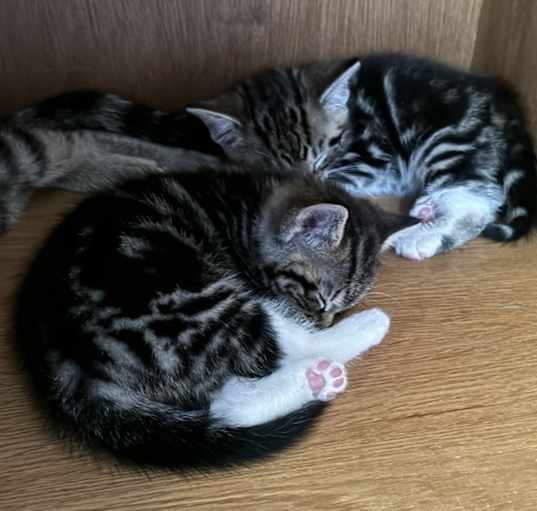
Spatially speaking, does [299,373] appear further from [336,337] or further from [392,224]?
[392,224]

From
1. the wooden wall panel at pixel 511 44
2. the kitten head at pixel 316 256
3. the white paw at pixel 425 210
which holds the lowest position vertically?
the white paw at pixel 425 210

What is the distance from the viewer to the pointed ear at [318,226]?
123cm

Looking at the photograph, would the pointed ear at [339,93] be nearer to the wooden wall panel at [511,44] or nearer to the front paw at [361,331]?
the wooden wall panel at [511,44]

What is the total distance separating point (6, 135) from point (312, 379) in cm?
102

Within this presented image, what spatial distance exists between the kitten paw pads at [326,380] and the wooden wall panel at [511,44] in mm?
940

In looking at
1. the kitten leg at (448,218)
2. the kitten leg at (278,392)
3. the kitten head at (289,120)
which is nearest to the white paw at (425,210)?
the kitten leg at (448,218)

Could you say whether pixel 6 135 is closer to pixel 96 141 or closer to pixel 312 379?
pixel 96 141

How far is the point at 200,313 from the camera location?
1.18 meters

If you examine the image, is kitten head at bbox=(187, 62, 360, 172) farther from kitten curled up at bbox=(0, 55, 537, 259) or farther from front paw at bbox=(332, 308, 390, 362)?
front paw at bbox=(332, 308, 390, 362)

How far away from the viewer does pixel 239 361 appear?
1209mm

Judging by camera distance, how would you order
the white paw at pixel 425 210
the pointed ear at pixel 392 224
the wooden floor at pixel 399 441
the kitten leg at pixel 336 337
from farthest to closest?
1. the white paw at pixel 425 210
2. the pointed ear at pixel 392 224
3. the kitten leg at pixel 336 337
4. the wooden floor at pixel 399 441

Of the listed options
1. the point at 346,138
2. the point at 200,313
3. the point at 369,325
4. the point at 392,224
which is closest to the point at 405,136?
the point at 346,138

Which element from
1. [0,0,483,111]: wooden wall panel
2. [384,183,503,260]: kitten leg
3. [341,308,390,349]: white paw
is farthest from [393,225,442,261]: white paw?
[0,0,483,111]: wooden wall panel

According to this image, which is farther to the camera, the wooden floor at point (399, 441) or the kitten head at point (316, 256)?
the kitten head at point (316, 256)
